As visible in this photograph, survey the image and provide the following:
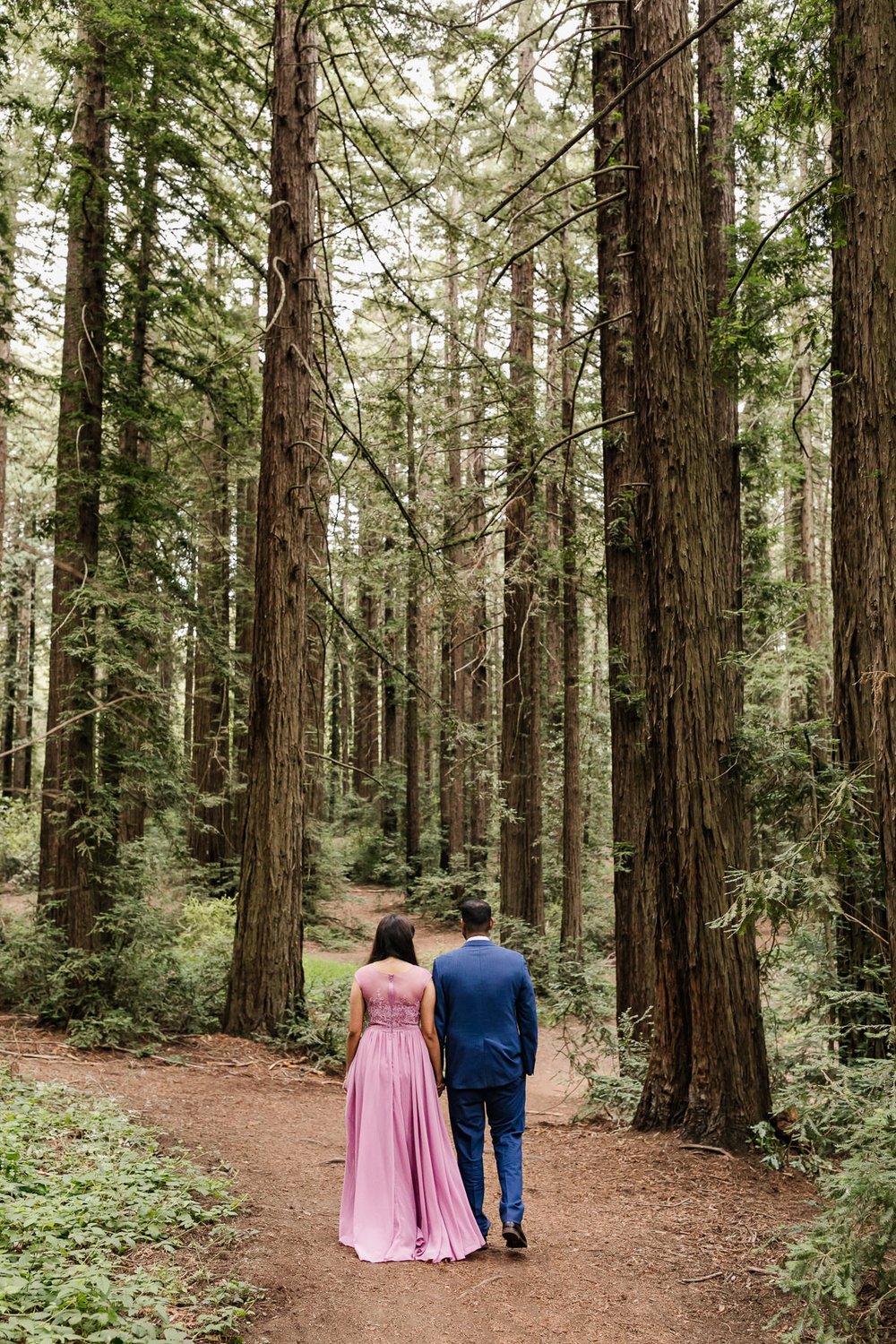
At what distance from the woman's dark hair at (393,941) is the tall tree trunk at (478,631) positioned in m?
4.21

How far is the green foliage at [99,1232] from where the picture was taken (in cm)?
355

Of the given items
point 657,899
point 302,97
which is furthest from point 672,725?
point 302,97

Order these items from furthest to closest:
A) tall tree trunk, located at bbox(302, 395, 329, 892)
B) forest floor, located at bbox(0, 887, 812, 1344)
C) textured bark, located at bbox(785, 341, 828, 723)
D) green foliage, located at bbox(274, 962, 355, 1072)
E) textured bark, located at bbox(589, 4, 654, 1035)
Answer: textured bark, located at bbox(785, 341, 828, 723)
tall tree trunk, located at bbox(302, 395, 329, 892)
green foliage, located at bbox(274, 962, 355, 1072)
textured bark, located at bbox(589, 4, 654, 1035)
forest floor, located at bbox(0, 887, 812, 1344)

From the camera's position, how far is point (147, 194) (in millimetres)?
11242

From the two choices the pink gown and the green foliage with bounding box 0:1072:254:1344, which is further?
the pink gown

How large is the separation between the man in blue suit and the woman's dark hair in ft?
0.63

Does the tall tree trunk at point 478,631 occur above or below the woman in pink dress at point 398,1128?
above

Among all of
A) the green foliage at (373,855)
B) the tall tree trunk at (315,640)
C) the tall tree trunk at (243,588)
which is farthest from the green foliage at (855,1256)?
the green foliage at (373,855)

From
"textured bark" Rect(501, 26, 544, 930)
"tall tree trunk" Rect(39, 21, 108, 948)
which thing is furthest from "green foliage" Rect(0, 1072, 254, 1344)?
"textured bark" Rect(501, 26, 544, 930)

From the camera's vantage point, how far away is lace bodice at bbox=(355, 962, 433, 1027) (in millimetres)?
5328

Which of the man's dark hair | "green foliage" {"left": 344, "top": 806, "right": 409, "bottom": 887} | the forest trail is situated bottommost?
the forest trail

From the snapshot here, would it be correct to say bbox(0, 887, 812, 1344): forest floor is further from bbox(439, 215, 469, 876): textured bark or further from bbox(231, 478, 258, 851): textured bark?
bbox(231, 478, 258, 851): textured bark

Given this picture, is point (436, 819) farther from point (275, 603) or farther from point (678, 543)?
point (678, 543)

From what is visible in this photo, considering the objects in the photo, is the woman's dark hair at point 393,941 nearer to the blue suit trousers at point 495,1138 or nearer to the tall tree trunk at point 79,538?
the blue suit trousers at point 495,1138
